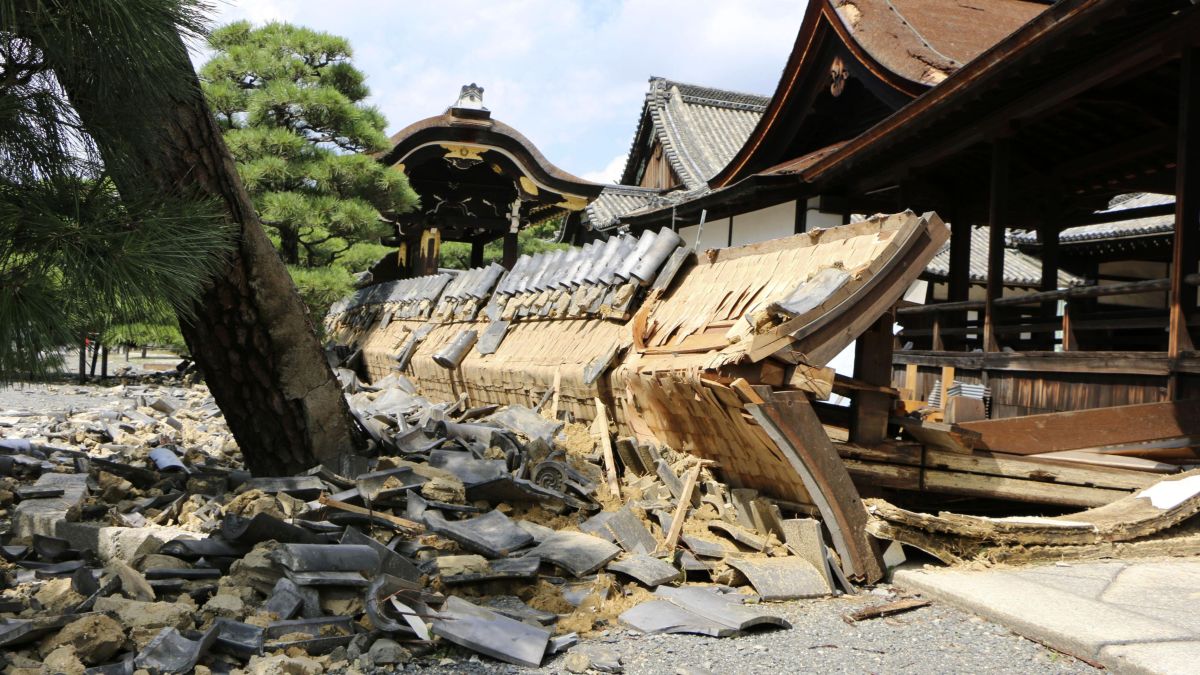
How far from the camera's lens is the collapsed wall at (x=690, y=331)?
3518mm

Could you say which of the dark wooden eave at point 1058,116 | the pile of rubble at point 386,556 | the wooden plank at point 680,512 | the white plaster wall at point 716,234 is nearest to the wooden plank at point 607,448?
the pile of rubble at point 386,556

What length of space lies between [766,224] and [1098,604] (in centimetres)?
842

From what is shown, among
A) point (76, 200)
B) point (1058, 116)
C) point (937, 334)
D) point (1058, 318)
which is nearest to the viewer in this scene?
point (76, 200)

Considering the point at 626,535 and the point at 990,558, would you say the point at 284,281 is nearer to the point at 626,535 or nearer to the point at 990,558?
the point at 626,535

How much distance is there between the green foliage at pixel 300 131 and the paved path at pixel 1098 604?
1108cm

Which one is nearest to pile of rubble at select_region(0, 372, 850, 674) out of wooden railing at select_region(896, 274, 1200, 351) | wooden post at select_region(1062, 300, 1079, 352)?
wooden railing at select_region(896, 274, 1200, 351)

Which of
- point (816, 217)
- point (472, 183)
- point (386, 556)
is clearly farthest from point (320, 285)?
point (386, 556)

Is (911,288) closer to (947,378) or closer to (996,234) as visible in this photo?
(996,234)

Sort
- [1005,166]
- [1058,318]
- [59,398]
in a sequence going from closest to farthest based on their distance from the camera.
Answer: [1005,166], [1058,318], [59,398]

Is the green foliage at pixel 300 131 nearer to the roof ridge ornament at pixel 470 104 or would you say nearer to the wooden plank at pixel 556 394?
the roof ridge ornament at pixel 470 104

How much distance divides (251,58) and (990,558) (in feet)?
43.7

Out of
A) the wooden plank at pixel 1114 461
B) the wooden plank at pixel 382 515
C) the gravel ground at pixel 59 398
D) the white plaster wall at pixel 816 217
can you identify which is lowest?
the gravel ground at pixel 59 398

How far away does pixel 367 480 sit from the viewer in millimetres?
4066

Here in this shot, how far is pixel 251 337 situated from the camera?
4.32m
